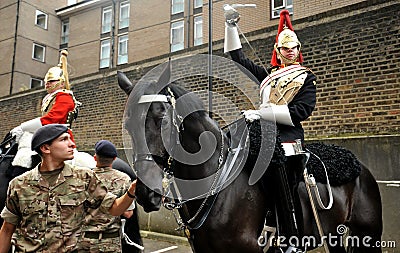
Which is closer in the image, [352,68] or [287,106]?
[287,106]

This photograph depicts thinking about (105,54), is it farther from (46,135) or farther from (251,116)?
(46,135)

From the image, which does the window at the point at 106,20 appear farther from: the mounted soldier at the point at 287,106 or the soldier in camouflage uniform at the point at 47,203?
the soldier in camouflage uniform at the point at 47,203

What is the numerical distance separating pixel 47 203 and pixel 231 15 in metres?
2.44

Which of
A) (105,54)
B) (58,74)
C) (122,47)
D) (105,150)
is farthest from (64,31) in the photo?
(105,150)

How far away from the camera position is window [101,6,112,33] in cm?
2463

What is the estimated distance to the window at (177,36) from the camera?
2130 cm

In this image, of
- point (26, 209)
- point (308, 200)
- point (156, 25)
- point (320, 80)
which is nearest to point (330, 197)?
point (308, 200)

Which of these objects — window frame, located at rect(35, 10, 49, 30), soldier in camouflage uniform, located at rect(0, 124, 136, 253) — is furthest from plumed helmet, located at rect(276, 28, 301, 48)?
window frame, located at rect(35, 10, 49, 30)

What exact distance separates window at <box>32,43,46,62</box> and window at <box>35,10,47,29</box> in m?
1.58

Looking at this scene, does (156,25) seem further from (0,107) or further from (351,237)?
(351,237)

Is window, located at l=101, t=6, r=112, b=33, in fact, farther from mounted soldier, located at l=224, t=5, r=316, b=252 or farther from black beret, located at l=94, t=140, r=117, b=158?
mounted soldier, located at l=224, t=5, r=316, b=252

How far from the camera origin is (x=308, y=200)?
3.41 m

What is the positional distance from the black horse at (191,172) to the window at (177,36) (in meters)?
19.0

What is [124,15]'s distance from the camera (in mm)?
24125
